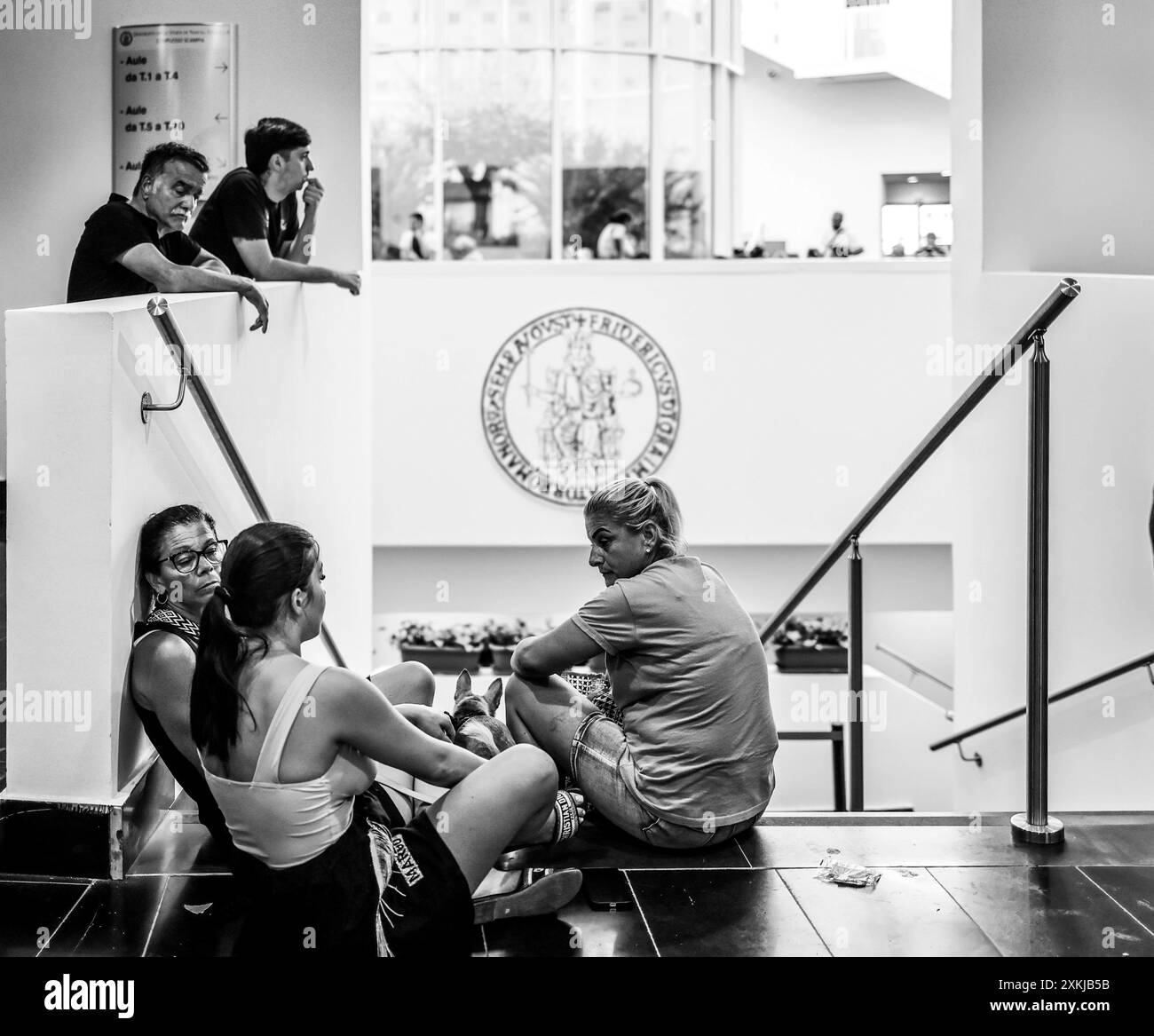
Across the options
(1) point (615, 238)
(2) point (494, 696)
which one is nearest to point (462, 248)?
(1) point (615, 238)

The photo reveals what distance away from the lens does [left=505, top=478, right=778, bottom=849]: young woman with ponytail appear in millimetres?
3281

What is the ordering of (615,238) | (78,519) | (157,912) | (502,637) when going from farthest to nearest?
1. (615,238)
2. (502,637)
3. (78,519)
4. (157,912)

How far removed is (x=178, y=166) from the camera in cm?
404

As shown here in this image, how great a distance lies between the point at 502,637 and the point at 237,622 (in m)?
6.85

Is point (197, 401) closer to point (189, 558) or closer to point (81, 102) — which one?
point (189, 558)

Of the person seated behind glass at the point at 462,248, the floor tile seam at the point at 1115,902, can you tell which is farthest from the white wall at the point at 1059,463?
the person seated behind glass at the point at 462,248

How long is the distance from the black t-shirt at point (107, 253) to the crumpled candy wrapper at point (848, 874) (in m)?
2.48

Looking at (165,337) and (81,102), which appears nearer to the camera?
(165,337)

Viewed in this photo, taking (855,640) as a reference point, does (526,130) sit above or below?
above

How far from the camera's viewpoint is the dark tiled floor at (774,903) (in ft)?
8.98

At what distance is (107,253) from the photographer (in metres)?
4.01

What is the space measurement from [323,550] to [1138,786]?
3.15m

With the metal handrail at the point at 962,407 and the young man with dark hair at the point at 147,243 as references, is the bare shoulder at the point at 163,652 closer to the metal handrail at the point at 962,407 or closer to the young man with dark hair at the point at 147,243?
the young man with dark hair at the point at 147,243

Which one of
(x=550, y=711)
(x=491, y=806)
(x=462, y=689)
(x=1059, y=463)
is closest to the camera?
(x=491, y=806)
